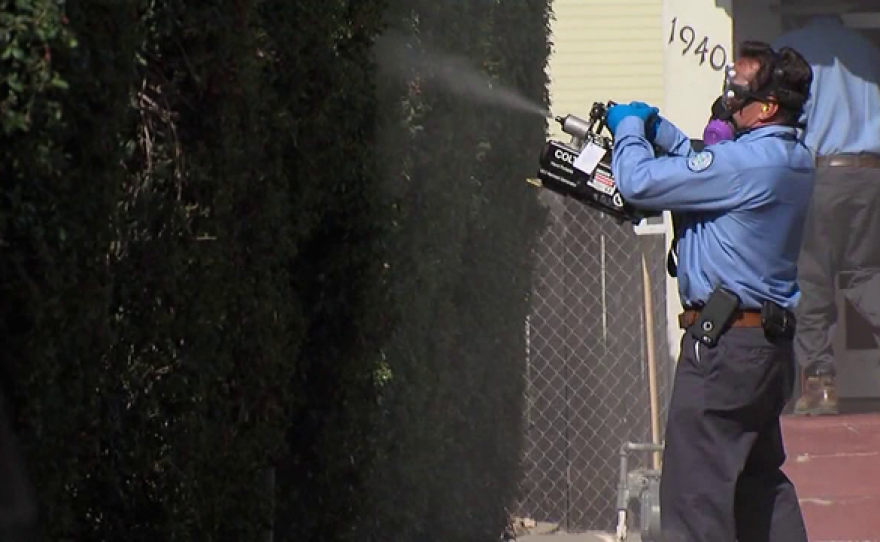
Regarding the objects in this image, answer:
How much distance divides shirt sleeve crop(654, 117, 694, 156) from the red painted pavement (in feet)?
9.15

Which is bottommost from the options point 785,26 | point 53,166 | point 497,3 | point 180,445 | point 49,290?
point 180,445

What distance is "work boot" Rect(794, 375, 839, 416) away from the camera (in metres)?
9.45

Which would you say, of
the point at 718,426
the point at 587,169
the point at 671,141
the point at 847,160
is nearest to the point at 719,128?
the point at 671,141

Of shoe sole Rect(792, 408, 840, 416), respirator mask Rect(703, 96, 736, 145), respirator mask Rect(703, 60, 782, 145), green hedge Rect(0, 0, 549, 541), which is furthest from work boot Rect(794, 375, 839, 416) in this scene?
respirator mask Rect(703, 60, 782, 145)

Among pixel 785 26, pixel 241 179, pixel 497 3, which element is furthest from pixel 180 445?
pixel 785 26

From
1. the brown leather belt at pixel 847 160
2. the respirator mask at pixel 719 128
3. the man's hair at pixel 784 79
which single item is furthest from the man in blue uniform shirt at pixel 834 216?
the man's hair at pixel 784 79

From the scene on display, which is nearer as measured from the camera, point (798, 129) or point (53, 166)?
point (53, 166)

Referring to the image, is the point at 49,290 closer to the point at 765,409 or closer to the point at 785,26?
the point at 765,409

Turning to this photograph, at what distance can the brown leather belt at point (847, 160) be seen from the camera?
30.9ft

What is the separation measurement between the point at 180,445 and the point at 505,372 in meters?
4.11

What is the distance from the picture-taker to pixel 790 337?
598cm

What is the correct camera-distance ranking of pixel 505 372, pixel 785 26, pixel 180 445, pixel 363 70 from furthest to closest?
pixel 785 26
pixel 505 372
pixel 363 70
pixel 180 445

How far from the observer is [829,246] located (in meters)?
9.49

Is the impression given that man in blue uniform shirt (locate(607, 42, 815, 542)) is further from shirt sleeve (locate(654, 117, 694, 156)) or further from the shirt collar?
shirt sleeve (locate(654, 117, 694, 156))
